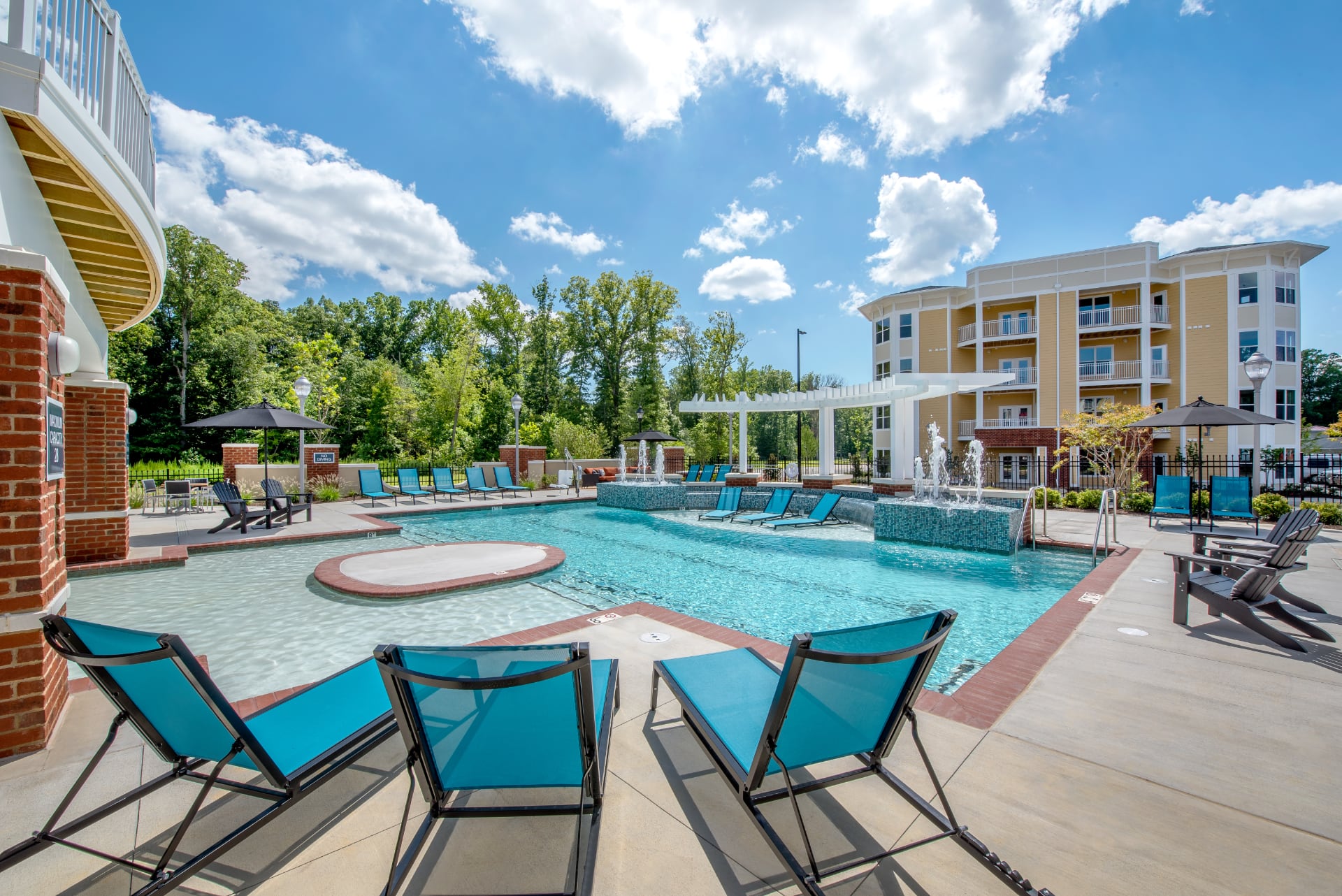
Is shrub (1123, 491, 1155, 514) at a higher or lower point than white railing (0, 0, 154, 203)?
lower

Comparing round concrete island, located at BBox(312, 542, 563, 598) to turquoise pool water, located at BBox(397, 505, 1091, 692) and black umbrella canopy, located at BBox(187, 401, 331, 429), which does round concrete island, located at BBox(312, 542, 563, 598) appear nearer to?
turquoise pool water, located at BBox(397, 505, 1091, 692)

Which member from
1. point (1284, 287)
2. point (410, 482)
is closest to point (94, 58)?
point (410, 482)

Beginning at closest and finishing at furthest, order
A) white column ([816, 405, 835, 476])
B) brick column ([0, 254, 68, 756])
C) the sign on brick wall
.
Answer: brick column ([0, 254, 68, 756])
the sign on brick wall
white column ([816, 405, 835, 476])

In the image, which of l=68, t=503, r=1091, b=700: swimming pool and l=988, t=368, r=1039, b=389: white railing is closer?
l=68, t=503, r=1091, b=700: swimming pool

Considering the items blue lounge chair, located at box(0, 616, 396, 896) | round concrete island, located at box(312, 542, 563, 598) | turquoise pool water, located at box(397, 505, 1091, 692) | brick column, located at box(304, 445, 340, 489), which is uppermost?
brick column, located at box(304, 445, 340, 489)

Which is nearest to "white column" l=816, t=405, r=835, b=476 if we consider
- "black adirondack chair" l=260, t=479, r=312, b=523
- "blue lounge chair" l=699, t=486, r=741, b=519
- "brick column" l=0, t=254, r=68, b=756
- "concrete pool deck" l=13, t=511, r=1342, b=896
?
"blue lounge chair" l=699, t=486, r=741, b=519

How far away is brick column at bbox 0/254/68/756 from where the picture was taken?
2.62m

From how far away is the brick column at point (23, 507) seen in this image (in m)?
2.62

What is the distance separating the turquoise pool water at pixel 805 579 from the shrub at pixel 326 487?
5.74 m

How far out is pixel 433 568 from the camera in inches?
295

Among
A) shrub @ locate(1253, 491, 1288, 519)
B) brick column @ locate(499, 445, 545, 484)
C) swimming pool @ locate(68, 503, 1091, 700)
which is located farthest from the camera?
brick column @ locate(499, 445, 545, 484)

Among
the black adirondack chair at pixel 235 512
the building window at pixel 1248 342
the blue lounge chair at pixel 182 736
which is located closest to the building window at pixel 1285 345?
the building window at pixel 1248 342

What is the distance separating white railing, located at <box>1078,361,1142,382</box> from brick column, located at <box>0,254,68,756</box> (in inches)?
1304

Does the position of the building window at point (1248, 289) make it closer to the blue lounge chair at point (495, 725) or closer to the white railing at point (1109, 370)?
the white railing at point (1109, 370)
